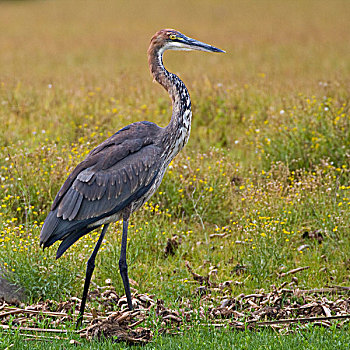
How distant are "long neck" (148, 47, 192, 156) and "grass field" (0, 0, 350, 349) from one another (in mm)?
1734

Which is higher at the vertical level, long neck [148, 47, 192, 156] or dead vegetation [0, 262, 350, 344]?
long neck [148, 47, 192, 156]

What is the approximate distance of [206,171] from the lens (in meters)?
9.29

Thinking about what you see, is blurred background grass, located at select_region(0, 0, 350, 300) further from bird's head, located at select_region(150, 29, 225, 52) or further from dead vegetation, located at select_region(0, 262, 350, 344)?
bird's head, located at select_region(150, 29, 225, 52)

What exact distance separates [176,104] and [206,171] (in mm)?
2951

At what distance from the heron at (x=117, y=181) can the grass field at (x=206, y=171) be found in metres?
0.85

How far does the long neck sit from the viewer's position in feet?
21.0

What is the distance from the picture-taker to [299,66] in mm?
19016

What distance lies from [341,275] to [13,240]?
4.01 meters

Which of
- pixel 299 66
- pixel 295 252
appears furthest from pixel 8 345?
pixel 299 66

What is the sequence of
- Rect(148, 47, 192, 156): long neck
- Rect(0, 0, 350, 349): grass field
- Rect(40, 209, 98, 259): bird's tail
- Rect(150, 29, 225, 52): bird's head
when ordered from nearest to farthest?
Rect(40, 209, 98, 259): bird's tail < Rect(148, 47, 192, 156): long neck < Rect(150, 29, 225, 52): bird's head < Rect(0, 0, 350, 349): grass field

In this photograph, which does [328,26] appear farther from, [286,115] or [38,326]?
[38,326]

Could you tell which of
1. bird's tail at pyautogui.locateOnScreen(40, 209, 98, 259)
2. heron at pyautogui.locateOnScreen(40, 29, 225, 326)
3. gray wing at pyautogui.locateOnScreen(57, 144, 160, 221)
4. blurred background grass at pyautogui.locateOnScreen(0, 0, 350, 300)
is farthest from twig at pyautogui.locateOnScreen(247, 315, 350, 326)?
bird's tail at pyautogui.locateOnScreen(40, 209, 98, 259)

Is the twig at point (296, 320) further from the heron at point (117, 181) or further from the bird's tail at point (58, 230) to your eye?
the bird's tail at point (58, 230)

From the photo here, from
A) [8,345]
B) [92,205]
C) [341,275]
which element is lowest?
[341,275]
